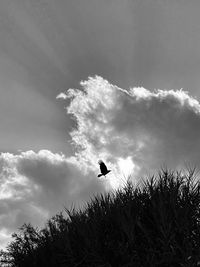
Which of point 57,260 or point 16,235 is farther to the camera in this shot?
point 16,235

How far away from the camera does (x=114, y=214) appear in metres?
14.4

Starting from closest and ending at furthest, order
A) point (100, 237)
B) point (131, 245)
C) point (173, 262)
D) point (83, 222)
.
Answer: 1. point (173, 262)
2. point (131, 245)
3. point (100, 237)
4. point (83, 222)

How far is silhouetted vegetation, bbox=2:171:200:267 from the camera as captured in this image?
1218 cm

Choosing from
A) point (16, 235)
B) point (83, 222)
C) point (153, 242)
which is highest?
point (16, 235)

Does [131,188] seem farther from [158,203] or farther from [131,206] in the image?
[158,203]

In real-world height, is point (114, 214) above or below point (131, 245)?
above

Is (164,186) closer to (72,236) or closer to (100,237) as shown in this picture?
(100,237)

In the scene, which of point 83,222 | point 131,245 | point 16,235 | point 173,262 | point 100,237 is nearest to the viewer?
point 173,262

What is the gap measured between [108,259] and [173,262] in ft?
8.12

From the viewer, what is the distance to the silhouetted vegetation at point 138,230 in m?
12.2

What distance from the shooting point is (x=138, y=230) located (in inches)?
532

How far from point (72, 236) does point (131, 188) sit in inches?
119

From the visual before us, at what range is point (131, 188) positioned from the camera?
15.3m

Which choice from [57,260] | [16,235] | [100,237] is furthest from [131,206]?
[16,235]
